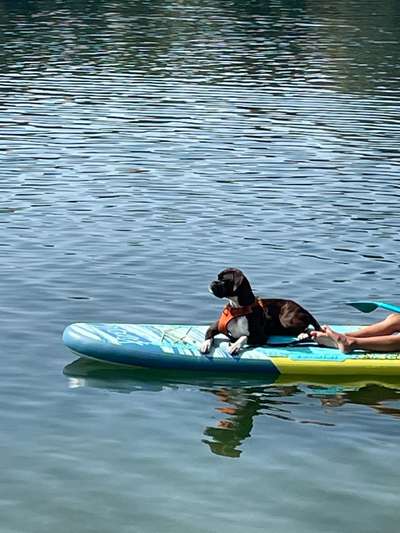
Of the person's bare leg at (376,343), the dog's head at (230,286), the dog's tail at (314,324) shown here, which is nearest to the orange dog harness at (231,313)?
the dog's head at (230,286)

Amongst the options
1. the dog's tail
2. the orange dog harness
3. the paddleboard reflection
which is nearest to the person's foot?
the dog's tail

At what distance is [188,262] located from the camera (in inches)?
889

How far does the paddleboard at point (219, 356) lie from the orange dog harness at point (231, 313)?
0.72 feet

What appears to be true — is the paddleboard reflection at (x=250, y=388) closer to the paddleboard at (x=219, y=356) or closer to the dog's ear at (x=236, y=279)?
the paddleboard at (x=219, y=356)

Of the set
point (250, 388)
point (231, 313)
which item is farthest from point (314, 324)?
point (250, 388)

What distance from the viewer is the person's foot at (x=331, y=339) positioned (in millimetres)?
16938

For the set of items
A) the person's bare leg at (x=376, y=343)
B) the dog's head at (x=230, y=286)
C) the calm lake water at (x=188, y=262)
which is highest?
the dog's head at (x=230, y=286)

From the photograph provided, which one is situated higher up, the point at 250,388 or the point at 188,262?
the point at 250,388

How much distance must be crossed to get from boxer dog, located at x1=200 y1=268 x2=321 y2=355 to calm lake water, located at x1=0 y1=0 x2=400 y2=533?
616mm

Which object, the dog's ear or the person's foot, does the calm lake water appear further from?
the dog's ear

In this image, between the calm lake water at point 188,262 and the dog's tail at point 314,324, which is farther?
the dog's tail at point 314,324

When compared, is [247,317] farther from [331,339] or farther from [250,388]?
[331,339]

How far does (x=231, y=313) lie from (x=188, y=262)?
5879 millimetres

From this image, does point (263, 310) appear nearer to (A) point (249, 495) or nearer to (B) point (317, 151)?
(A) point (249, 495)
